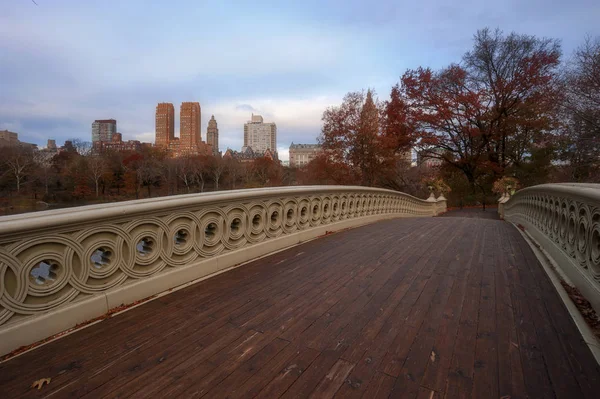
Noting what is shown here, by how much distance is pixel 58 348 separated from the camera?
212cm

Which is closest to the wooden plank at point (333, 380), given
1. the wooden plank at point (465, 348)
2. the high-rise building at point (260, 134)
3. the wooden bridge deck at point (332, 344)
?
the wooden bridge deck at point (332, 344)

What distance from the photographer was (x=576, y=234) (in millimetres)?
3248

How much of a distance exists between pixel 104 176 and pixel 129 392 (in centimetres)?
3147

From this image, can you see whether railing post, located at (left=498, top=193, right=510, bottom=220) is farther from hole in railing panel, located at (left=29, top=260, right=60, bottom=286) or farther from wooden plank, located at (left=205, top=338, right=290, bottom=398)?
hole in railing panel, located at (left=29, top=260, right=60, bottom=286)

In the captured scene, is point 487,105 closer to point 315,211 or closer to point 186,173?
point 315,211

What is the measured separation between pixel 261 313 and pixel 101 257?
161 centimetres

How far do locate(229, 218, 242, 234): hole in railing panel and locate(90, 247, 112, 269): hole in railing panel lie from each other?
5.22 ft

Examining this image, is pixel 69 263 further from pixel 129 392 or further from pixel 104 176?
pixel 104 176

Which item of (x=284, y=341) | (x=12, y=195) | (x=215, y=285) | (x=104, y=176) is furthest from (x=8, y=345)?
(x=104, y=176)

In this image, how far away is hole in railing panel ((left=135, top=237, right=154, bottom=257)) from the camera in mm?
2969

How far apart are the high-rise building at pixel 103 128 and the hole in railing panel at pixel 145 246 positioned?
110m

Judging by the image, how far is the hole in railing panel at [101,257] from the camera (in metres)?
2.64

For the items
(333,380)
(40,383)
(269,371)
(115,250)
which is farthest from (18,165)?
(333,380)

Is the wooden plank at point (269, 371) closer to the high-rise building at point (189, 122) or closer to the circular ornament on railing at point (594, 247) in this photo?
the circular ornament on railing at point (594, 247)
